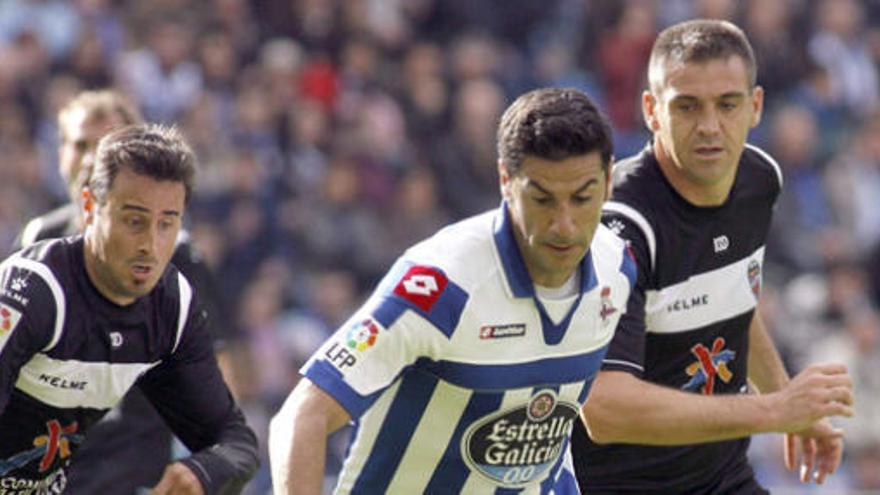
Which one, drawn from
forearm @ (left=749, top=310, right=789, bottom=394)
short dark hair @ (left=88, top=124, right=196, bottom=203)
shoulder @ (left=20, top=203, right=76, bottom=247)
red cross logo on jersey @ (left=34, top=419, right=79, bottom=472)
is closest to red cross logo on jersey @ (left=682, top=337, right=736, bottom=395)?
forearm @ (left=749, top=310, right=789, bottom=394)

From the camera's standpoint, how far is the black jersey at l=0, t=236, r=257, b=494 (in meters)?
5.83

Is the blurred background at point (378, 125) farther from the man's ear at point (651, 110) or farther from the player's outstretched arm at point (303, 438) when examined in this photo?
the player's outstretched arm at point (303, 438)

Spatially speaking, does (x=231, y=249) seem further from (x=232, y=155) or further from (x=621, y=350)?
(x=621, y=350)

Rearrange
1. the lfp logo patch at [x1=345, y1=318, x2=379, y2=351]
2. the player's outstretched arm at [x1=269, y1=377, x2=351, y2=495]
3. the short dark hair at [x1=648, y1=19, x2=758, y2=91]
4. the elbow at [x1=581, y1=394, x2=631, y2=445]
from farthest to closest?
the short dark hair at [x1=648, y1=19, x2=758, y2=91], the elbow at [x1=581, y1=394, x2=631, y2=445], the lfp logo patch at [x1=345, y1=318, x2=379, y2=351], the player's outstretched arm at [x1=269, y1=377, x2=351, y2=495]

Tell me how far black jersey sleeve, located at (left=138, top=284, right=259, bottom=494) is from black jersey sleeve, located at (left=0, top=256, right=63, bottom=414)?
514 mm

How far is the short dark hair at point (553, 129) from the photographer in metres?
5.47

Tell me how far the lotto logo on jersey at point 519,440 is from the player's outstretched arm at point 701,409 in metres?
0.26

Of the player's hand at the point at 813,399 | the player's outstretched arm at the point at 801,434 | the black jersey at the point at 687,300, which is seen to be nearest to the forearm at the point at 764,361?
the player's outstretched arm at the point at 801,434

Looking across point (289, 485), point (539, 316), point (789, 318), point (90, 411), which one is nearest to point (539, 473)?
point (539, 316)

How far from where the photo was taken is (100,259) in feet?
19.6

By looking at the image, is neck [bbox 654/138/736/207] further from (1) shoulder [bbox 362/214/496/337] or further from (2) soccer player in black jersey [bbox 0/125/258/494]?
(2) soccer player in black jersey [bbox 0/125/258/494]

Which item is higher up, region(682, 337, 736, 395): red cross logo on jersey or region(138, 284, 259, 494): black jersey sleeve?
region(682, 337, 736, 395): red cross logo on jersey

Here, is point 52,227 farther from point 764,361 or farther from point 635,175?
point 764,361

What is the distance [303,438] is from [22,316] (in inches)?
43.6
